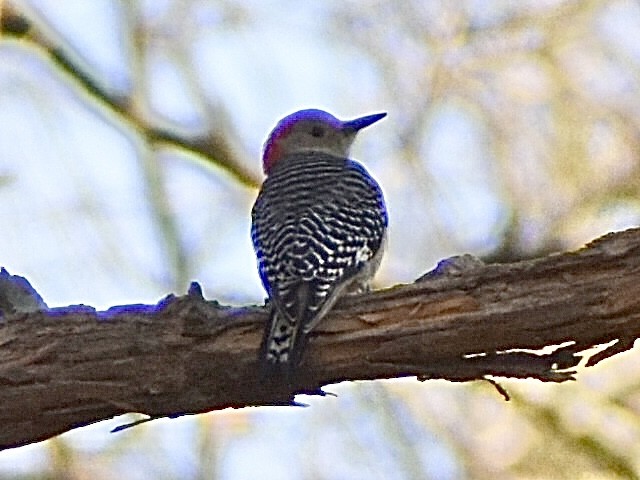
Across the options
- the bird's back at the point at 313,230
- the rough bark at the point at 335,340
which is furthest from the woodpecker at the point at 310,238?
the rough bark at the point at 335,340

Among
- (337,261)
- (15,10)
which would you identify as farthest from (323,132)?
(15,10)

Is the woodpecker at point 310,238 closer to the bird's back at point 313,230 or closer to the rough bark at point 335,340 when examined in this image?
the bird's back at point 313,230

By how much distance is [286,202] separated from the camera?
635 cm

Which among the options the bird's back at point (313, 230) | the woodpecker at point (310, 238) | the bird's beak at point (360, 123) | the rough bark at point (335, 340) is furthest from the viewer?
the bird's beak at point (360, 123)

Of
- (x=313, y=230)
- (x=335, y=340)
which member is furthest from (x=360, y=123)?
(x=335, y=340)

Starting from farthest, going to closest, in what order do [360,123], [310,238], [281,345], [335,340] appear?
1. [360,123]
2. [310,238]
3. [335,340]
4. [281,345]

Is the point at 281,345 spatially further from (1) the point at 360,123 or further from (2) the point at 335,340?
(1) the point at 360,123

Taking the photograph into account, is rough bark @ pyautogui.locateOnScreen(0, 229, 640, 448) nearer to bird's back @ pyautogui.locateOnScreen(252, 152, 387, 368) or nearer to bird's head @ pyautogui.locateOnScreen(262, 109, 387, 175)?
bird's back @ pyautogui.locateOnScreen(252, 152, 387, 368)

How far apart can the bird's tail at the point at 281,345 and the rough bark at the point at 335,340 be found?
56mm

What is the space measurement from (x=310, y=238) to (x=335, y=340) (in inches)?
40.8

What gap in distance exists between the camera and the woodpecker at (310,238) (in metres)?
4.89

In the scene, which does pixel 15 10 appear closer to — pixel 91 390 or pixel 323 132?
pixel 323 132

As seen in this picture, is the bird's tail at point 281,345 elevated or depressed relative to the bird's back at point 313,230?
depressed

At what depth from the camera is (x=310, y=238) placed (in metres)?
5.80
